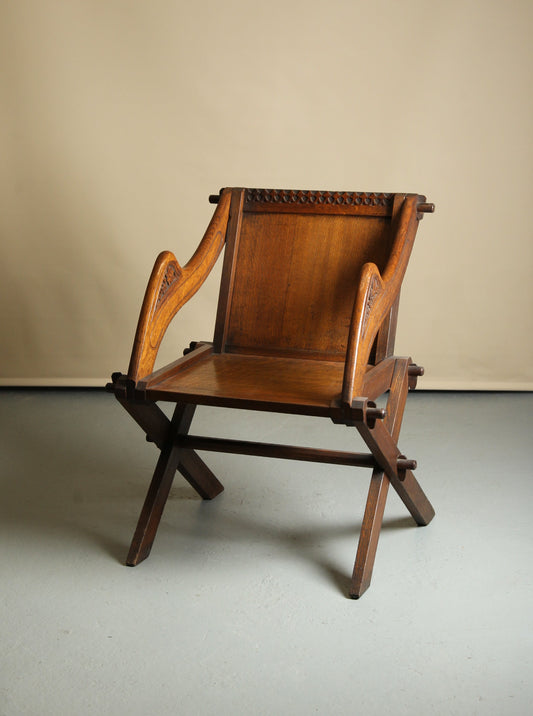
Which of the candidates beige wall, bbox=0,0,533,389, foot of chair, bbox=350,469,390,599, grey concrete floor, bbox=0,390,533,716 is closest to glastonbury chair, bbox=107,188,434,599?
foot of chair, bbox=350,469,390,599

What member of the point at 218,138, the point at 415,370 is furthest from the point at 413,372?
the point at 218,138

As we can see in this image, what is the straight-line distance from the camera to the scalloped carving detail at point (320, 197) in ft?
8.99

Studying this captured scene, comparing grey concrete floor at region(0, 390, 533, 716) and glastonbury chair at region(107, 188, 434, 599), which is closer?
grey concrete floor at region(0, 390, 533, 716)

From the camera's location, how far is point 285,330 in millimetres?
2797

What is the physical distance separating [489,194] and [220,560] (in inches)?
110

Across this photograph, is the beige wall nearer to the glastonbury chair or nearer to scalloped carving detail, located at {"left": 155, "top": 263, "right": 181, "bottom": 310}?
the glastonbury chair

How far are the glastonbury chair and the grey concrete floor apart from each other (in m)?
0.15

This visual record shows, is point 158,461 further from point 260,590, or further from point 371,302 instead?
point 371,302

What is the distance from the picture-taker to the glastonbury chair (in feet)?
7.86

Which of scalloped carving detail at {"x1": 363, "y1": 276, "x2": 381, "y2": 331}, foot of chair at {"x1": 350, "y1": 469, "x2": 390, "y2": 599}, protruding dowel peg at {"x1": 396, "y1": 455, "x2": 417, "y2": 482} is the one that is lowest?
foot of chair at {"x1": 350, "y1": 469, "x2": 390, "y2": 599}

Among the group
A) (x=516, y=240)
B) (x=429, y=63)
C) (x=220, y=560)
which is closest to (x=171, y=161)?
(x=429, y=63)

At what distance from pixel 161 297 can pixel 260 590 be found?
874 mm

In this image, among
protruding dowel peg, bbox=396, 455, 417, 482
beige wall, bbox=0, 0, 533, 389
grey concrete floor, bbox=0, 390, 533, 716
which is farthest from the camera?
beige wall, bbox=0, 0, 533, 389

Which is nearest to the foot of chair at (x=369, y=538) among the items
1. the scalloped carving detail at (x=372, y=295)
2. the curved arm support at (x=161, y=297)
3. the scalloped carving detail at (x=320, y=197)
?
the scalloped carving detail at (x=372, y=295)
